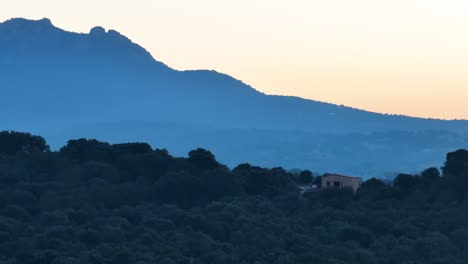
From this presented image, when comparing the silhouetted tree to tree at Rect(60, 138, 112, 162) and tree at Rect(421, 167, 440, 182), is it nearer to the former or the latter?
tree at Rect(60, 138, 112, 162)

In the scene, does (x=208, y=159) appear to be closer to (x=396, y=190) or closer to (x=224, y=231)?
(x=396, y=190)

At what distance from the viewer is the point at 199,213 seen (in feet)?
160

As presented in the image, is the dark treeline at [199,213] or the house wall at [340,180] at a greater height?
the house wall at [340,180]

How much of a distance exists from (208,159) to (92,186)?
36.8 ft

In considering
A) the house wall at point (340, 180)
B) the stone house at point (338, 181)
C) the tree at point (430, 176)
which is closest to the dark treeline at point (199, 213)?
the tree at point (430, 176)

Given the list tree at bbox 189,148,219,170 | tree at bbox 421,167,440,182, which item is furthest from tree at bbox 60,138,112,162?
tree at bbox 421,167,440,182

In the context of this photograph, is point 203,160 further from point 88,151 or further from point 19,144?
point 19,144

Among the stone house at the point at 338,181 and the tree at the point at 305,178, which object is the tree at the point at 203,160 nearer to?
the stone house at the point at 338,181

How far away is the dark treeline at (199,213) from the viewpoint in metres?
39.2

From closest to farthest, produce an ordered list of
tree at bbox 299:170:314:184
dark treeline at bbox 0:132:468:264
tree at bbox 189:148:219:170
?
1. dark treeline at bbox 0:132:468:264
2. tree at bbox 189:148:219:170
3. tree at bbox 299:170:314:184

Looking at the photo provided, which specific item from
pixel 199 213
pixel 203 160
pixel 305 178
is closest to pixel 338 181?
pixel 305 178

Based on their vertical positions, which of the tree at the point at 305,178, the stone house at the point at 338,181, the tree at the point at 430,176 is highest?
the tree at the point at 305,178

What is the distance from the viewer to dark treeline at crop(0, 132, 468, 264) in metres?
39.2

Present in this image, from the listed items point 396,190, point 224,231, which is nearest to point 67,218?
point 224,231
